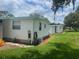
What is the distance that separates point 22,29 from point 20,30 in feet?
0.91

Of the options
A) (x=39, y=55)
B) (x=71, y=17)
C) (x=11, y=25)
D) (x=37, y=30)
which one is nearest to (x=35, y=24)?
(x=37, y=30)

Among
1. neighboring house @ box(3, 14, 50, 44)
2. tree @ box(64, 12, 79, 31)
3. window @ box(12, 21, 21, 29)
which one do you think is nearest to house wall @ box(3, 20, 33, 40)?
neighboring house @ box(3, 14, 50, 44)

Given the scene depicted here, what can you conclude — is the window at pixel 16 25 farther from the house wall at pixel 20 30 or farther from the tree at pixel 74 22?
the tree at pixel 74 22

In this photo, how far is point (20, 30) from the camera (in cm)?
2566

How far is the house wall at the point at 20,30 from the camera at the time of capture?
82.8 feet

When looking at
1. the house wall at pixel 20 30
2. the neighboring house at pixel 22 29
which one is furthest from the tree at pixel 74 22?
the house wall at pixel 20 30

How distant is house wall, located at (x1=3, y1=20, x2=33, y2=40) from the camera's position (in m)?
25.2

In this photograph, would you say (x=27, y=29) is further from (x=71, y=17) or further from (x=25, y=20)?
(x=71, y=17)

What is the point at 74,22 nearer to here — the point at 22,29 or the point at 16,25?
the point at 16,25

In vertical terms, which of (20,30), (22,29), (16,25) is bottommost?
(20,30)

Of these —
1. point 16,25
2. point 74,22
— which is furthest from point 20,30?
point 74,22

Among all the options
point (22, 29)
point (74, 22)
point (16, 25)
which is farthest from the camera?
point (74, 22)

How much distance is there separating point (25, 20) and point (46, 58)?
11.8m

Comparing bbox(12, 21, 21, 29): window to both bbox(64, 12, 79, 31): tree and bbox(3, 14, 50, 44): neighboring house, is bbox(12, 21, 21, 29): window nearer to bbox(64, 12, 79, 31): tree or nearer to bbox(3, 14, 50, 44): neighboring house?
bbox(3, 14, 50, 44): neighboring house
